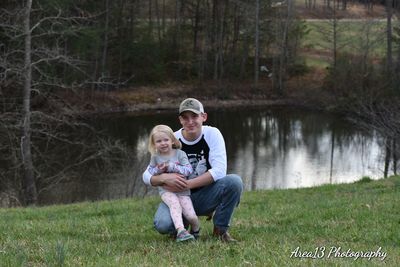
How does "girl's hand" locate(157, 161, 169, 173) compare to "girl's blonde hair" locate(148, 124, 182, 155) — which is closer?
"girl's blonde hair" locate(148, 124, 182, 155)

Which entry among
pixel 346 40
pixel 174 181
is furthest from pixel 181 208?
pixel 346 40

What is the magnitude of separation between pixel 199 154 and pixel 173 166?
35cm

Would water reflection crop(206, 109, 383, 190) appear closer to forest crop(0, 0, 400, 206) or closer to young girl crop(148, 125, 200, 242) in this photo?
forest crop(0, 0, 400, 206)

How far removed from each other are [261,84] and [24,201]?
38290 millimetres

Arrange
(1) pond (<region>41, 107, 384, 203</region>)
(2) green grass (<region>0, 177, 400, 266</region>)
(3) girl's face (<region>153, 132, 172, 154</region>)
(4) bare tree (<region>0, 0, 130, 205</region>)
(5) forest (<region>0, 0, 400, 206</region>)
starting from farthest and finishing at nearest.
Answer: (5) forest (<region>0, 0, 400, 206</region>) < (1) pond (<region>41, 107, 384, 203</region>) < (4) bare tree (<region>0, 0, 130, 205</region>) < (3) girl's face (<region>153, 132, 172, 154</region>) < (2) green grass (<region>0, 177, 400, 266</region>)

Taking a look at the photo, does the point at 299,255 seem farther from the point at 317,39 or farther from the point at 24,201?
the point at 317,39

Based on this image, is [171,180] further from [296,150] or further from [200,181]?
[296,150]

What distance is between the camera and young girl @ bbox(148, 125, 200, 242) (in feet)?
20.0

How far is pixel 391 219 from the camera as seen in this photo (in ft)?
25.7

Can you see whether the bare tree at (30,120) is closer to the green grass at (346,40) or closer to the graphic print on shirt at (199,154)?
the graphic print on shirt at (199,154)

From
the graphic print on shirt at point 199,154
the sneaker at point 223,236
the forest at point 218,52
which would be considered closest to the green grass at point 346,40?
the forest at point 218,52

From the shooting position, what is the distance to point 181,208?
20.5ft

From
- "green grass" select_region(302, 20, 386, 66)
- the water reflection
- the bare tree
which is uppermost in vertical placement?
"green grass" select_region(302, 20, 386, 66)

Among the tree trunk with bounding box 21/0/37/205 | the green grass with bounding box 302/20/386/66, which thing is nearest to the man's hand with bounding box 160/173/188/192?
the tree trunk with bounding box 21/0/37/205
